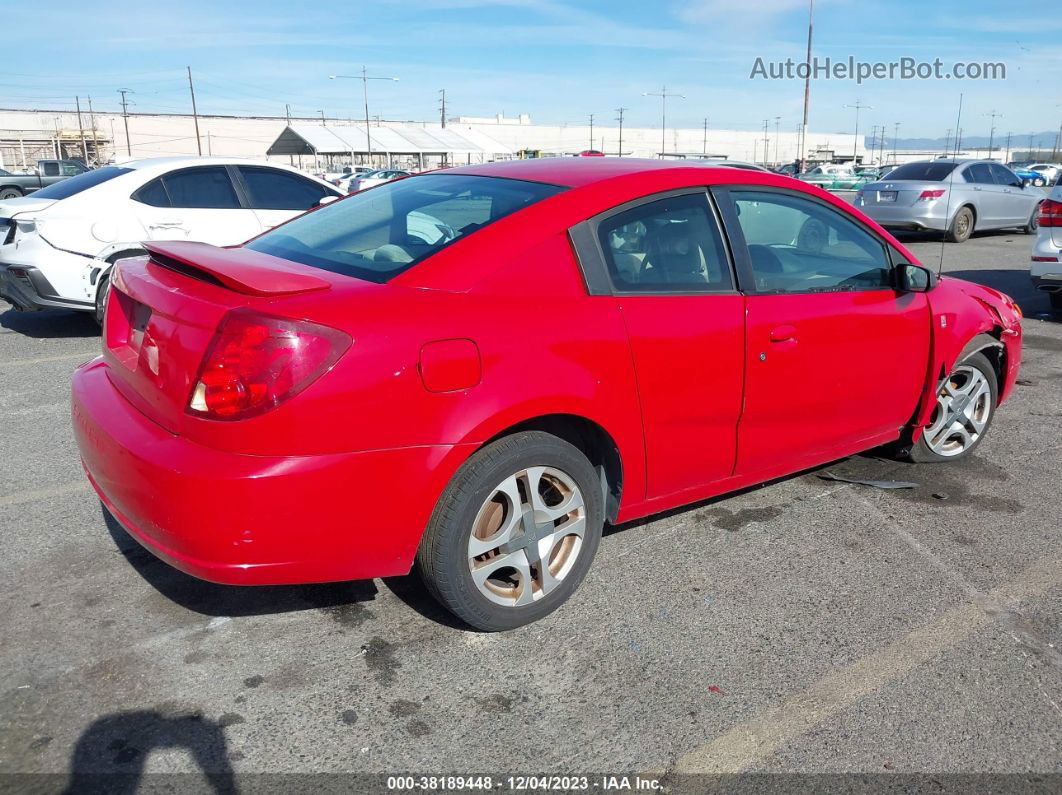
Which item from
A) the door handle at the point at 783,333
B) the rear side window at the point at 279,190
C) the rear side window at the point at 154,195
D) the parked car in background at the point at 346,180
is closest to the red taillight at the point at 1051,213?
the door handle at the point at 783,333

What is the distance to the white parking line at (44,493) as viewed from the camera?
3.96m

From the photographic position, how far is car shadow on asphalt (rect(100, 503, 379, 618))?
310 cm

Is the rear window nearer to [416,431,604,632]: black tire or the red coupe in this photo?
the red coupe

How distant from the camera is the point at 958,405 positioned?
4.53 meters

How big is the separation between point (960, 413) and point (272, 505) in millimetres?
3689

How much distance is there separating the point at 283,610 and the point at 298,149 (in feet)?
202

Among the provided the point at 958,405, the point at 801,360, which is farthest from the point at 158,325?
the point at 958,405

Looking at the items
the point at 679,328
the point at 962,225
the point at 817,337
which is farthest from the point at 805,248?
the point at 962,225

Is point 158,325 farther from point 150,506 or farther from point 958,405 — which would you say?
point 958,405

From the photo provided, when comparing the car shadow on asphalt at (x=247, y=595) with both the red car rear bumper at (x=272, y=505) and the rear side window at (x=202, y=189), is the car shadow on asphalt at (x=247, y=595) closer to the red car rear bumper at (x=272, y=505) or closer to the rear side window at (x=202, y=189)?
the red car rear bumper at (x=272, y=505)

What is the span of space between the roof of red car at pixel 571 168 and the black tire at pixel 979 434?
1978mm

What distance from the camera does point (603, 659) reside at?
9.23ft

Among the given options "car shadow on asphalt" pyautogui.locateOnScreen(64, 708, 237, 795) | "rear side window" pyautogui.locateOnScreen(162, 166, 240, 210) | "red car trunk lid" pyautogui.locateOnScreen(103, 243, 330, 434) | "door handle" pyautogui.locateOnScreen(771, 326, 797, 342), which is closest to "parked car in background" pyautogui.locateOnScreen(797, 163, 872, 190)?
"rear side window" pyautogui.locateOnScreen(162, 166, 240, 210)

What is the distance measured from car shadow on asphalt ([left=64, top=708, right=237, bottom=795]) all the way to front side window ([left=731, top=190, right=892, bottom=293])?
2.49m
